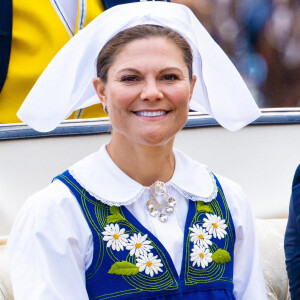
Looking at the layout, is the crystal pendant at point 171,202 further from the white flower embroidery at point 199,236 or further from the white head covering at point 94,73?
the white head covering at point 94,73

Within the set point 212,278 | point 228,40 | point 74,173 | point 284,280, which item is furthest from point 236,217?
point 228,40

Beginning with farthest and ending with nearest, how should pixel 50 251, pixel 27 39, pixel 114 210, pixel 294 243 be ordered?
pixel 27 39 → pixel 294 243 → pixel 114 210 → pixel 50 251

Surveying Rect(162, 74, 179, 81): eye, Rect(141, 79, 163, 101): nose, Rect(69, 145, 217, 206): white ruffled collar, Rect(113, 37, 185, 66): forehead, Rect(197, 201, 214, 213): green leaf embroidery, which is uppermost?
Rect(113, 37, 185, 66): forehead

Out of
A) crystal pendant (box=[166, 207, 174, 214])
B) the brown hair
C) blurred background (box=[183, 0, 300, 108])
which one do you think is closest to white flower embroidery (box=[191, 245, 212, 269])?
crystal pendant (box=[166, 207, 174, 214])

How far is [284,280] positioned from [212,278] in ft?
2.78

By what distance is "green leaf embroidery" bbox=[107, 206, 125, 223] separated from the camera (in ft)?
5.33

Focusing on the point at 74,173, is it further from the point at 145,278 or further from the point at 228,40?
the point at 228,40

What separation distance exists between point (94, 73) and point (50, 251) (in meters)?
0.47

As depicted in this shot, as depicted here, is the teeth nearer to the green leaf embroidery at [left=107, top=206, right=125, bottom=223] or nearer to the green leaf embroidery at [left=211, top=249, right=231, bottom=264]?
the green leaf embroidery at [left=107, top=206, right=125, bottom=223]

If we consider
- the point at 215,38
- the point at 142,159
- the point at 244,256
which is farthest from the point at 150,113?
the point at 215,38

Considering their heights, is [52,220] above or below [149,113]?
below

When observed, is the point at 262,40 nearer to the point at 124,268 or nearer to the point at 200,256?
the point at 200,256

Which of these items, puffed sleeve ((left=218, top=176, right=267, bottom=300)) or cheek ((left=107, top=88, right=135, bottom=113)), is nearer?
cheek ((left=107, top=88, right=135, bottom=113))

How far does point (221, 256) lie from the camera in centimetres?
172
